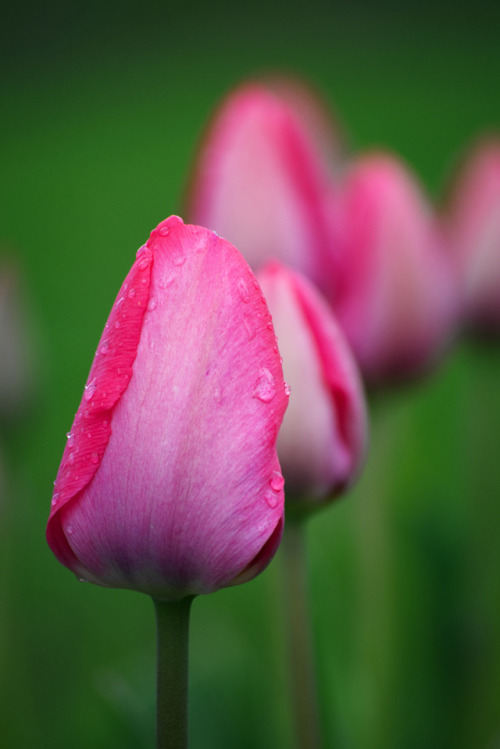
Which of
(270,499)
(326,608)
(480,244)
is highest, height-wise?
(480,244)

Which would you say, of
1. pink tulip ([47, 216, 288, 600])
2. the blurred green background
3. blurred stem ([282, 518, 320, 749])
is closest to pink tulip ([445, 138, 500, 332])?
the blurred green background

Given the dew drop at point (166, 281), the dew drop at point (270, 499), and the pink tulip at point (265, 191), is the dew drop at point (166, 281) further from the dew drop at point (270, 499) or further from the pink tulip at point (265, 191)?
the pink tulip at point (265, 191)

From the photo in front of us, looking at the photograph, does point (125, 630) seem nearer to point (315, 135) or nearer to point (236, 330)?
point (315, 135)

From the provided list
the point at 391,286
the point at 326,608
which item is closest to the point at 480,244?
the point at 391,286

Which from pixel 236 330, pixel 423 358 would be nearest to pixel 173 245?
pixel 236 330

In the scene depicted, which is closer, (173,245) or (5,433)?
(173,245)

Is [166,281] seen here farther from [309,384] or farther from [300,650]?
[300,650]
